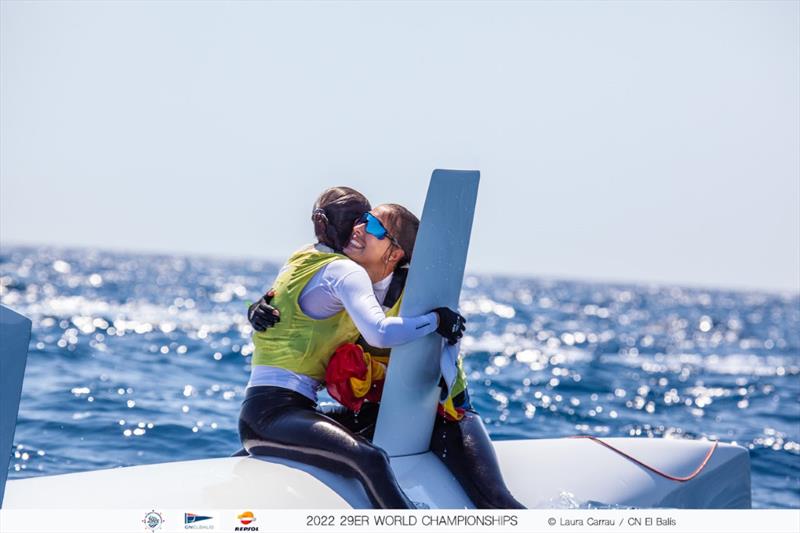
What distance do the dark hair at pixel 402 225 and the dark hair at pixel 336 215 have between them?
19 centimetres

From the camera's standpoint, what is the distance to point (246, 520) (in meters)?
2.76

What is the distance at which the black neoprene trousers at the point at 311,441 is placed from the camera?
280 centimetres

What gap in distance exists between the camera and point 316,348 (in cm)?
297

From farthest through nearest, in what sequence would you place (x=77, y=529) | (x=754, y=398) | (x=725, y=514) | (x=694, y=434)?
(x=754, y=398) → (x=694, y=434) → (x=725, y=514) → (x=77, y=529)

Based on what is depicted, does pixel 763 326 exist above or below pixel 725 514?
below

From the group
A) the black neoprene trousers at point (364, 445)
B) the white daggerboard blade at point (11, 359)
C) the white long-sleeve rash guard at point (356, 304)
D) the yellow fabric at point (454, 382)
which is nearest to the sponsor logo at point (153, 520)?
the black neoprene trousers at point (364, 445)

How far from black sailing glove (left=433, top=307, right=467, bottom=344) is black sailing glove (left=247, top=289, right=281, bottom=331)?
0.51 meters

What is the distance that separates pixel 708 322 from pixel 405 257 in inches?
995

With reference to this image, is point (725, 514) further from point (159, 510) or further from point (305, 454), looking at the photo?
point (159, 510)

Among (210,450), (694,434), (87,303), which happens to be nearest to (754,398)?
(694,434)

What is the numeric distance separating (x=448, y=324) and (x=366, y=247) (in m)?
0.36

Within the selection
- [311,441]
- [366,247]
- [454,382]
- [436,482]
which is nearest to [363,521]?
[311,441]

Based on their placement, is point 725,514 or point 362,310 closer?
point 362,310

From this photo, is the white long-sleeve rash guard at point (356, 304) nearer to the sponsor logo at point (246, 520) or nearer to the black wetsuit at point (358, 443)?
the black wetsuit at point (358, 443)
